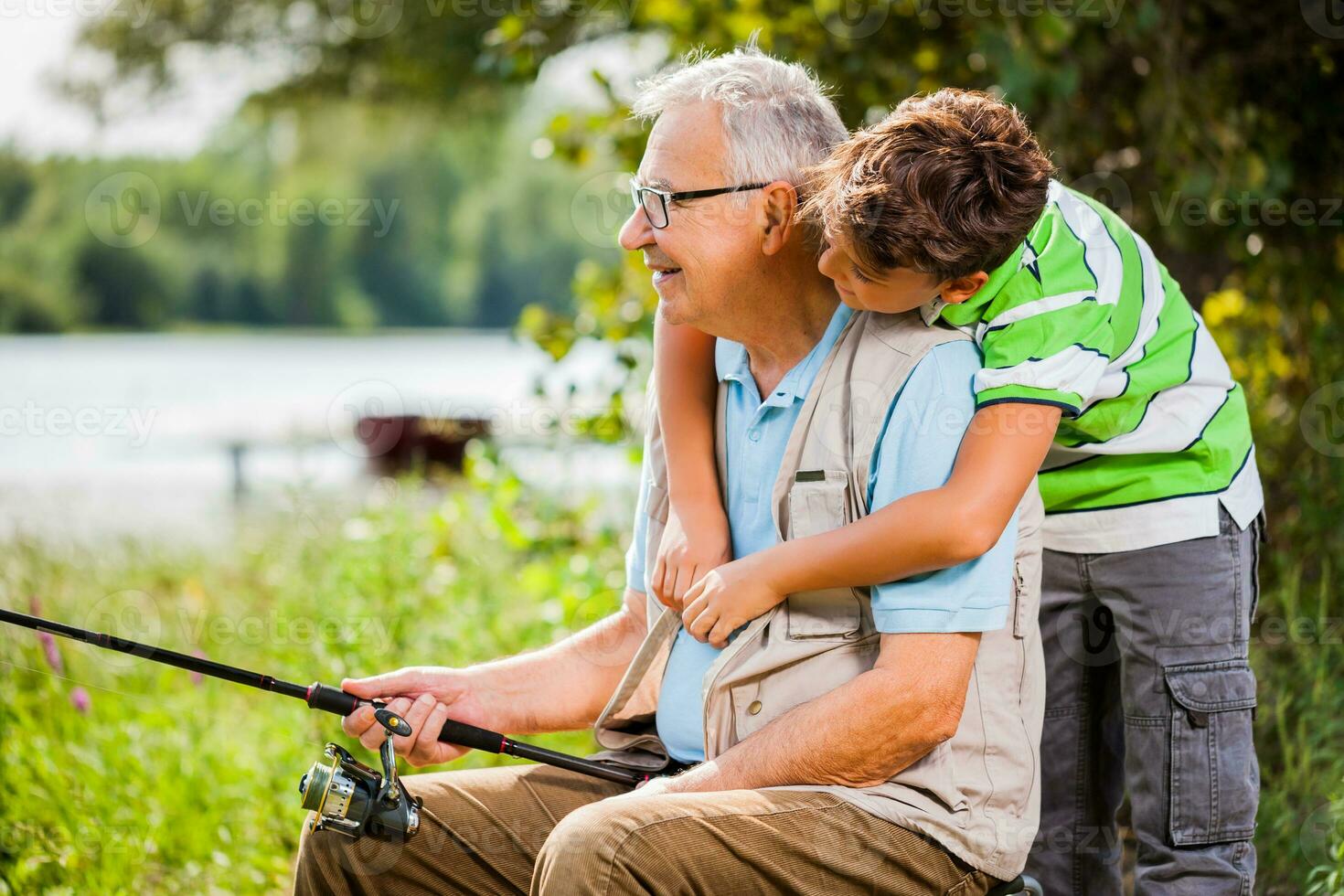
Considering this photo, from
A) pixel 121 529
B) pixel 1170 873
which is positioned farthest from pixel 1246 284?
pixel 121 529

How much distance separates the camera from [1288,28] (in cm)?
386

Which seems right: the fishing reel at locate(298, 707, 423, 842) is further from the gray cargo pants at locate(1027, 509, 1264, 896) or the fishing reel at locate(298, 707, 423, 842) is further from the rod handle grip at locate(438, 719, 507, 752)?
the gray cargo pants at locate(1027, 509, 1264, 896)

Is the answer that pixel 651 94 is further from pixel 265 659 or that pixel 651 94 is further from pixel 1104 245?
pixel 265 659

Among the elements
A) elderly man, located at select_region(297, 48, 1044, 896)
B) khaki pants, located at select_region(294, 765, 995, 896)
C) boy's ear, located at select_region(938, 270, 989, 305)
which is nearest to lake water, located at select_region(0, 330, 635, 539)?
elderly man, located at select_region(297, 48, 1044, 896)

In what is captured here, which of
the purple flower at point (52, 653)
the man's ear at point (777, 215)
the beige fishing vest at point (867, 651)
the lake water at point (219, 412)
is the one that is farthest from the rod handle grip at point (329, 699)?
the lake water at point (219, 412)

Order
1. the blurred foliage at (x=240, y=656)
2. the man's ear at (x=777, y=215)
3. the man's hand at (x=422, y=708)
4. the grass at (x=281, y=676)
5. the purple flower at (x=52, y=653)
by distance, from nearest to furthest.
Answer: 1. the man's ear at (x=777, y=215)
2. the man's hand at (x=422, y=708)
3. the grass at (x=281, y=676)
4. the blurred foliage at (x=240, y=656)
5. the purple flower at (x=52, y=653)

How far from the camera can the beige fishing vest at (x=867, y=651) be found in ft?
5.74

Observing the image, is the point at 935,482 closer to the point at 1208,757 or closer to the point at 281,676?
the point at 1208,757

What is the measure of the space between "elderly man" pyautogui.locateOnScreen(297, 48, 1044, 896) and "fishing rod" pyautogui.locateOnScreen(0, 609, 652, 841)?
6 centimetres

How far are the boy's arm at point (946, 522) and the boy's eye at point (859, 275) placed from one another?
23 cm

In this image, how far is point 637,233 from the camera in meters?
1.97

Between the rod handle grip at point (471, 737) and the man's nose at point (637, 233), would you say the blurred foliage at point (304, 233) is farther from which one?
the rod handle grip at point (471, 737)

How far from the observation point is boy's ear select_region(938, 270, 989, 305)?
173 cm

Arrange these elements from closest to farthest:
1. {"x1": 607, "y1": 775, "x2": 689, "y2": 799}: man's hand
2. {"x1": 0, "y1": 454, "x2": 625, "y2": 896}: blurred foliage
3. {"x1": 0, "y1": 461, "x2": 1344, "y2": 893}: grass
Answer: {"x1": 607, "y1": 775, "x2": 689, "y2": 799}: man's hand, {"x1": 0, "y1": 461, "x2": 1344, "y2": 893}: grass, {"x1": 0, "y1": 454, "x2": 625, "y2": 896}: blurred foliage
